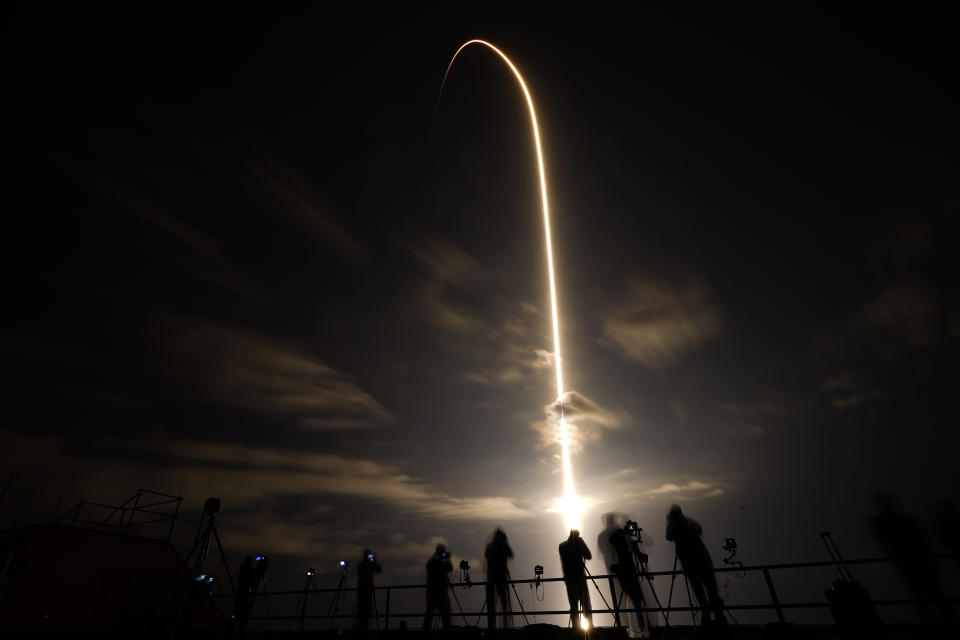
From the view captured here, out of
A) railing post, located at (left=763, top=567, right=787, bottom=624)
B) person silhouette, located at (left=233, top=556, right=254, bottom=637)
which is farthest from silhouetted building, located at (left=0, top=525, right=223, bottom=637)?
railing post, located at (left=763, top=567, right=787, bottom=624)

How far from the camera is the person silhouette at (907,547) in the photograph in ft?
22.8

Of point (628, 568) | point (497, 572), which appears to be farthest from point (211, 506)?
point (628, 568)

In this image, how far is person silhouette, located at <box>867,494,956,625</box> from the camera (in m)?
6.95

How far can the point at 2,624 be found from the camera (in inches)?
566

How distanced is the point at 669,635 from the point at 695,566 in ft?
6.35

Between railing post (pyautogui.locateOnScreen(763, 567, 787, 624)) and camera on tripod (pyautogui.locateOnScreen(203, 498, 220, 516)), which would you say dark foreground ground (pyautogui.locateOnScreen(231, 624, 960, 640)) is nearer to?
railing post (pyautogui.locateOnScreen(763, 567, 787, 624))

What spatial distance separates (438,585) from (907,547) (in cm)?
977

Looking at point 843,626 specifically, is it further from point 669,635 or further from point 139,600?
point 139,600

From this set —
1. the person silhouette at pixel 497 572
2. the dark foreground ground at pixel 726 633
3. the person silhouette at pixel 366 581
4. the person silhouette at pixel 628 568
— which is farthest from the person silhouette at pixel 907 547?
the person silhouette at pixel 366 581

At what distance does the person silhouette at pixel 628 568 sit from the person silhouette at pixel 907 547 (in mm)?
4487

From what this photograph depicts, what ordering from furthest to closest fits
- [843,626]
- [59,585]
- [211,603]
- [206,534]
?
[211,603] → [59,585] → [206,534] → [843,626]

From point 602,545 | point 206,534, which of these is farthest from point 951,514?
point 206,534

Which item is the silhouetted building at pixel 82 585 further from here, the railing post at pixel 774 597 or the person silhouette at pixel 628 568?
the railing post at pixel 774 597

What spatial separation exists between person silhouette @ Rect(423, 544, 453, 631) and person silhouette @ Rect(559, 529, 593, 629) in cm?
307
